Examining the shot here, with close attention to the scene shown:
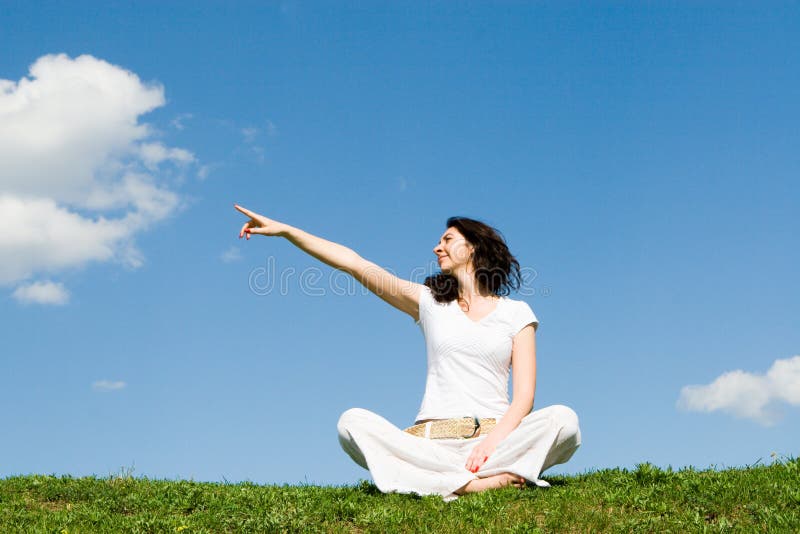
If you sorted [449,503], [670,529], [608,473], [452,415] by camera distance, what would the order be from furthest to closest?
[608,473] < [452,415] < [449,503] < [670,529]

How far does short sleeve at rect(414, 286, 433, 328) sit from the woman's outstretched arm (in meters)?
0.06

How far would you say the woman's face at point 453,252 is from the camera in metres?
10.5

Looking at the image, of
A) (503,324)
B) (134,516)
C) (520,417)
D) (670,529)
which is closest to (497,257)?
(503,324)

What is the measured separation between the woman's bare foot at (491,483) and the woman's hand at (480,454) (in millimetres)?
150

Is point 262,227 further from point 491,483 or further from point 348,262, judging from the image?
point 491,483

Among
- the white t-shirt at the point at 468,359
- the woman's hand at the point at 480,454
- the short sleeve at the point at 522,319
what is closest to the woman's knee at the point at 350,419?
the white t-shirt at the point at 468,359

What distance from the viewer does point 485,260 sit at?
1069 centimetres

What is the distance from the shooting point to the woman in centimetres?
945

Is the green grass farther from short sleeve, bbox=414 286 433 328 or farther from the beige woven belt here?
short sleeve, bbox=414 286 433 328

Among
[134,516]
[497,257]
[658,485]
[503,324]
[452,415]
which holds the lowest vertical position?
[134,516]

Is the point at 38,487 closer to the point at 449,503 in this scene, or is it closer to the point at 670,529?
the point at 449,503

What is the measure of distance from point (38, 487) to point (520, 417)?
6.74 m

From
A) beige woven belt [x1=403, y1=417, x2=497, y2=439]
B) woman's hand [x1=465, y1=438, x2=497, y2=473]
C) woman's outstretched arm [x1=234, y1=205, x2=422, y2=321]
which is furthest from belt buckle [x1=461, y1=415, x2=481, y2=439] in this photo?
woman's outstretched arm [x1=234, y1=205, x2=422, y2=321]

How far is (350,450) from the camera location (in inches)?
393
